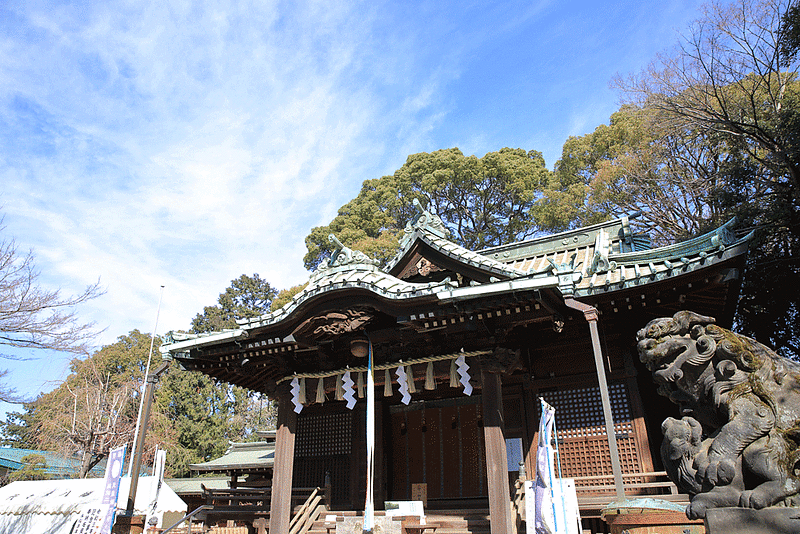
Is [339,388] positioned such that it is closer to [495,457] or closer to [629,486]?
[495,457]

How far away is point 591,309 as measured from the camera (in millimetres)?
7852

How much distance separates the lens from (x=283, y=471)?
9453 millimetres

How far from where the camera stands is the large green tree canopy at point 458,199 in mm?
26812

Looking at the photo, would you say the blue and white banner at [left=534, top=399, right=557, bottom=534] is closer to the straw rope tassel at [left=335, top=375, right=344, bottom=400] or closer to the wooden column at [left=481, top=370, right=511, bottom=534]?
the wooden column at [left=481, top=370, right=511, bottom=534]

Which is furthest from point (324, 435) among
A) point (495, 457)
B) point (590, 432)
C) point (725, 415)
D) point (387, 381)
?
point (725, 415)

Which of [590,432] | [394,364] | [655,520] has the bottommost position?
[655,520]

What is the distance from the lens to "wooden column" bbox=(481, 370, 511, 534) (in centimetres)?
753

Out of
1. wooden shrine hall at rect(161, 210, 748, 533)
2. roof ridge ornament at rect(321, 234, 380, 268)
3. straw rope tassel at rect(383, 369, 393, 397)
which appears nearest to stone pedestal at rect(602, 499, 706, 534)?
wooden shrine hall at rect(161, 210, 748, 533)

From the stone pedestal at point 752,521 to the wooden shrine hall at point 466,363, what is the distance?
3725 mm

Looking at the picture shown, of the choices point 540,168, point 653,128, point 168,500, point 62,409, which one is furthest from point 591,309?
point 62,409

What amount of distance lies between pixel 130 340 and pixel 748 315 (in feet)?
112

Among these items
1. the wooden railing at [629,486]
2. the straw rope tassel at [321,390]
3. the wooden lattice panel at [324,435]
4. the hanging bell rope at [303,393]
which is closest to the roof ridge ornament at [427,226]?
the straw rope tassel at [321,390]

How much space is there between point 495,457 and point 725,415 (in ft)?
14.9

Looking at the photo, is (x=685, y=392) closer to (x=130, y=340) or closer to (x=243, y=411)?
(x=243, y=411)
